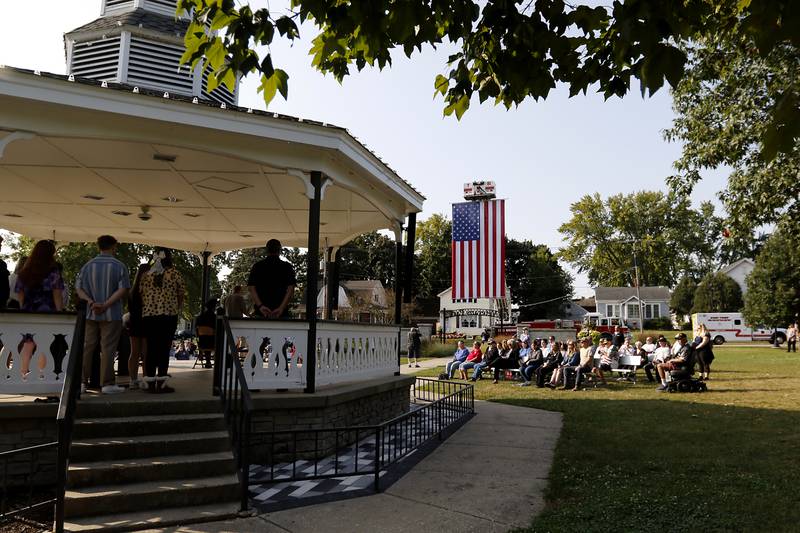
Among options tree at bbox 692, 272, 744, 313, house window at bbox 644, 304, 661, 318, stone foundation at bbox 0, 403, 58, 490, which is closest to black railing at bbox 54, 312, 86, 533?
stone foundation at bbox 0, 403, 58, 490

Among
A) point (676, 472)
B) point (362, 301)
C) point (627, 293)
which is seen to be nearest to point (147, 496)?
point (676, 472)

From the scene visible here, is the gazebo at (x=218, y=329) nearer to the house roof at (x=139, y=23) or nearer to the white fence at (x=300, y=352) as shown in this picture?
the white fence at (x=300, y=352)

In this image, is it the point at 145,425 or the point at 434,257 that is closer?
the point at 145,425

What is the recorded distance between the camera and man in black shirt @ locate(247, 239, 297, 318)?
23.5ft

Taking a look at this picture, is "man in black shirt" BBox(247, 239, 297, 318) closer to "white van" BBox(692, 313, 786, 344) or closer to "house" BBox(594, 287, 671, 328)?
"white van" BBox(692, 313, 786, 344)

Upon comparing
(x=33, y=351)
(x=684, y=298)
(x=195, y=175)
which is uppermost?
(x=684, y=298)

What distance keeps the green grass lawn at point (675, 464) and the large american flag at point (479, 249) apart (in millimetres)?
7453

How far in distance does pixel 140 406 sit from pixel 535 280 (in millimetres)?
70771

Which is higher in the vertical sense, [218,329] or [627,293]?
[627,293]

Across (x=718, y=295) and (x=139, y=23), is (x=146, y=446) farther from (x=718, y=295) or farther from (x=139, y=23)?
(x=718, y=295)

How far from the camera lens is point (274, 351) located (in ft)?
22.2

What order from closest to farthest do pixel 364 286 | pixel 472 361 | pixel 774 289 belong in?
1. pixel 472 361
2. pixel 774 289
3. pixel 364 286

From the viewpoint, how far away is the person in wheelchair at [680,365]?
43.8 feet

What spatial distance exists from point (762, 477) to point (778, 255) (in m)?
44.2
